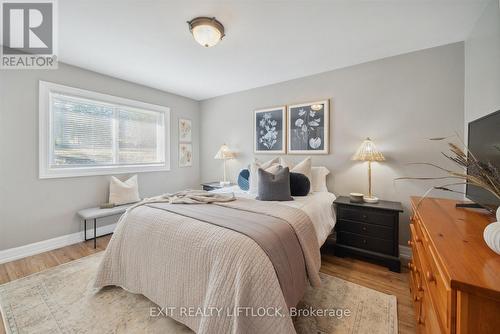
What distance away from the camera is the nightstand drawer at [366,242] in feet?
7.38

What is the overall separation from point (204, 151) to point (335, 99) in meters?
2.89

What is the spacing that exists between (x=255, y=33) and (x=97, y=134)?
279cm

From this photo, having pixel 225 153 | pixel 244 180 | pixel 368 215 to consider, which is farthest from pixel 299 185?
pixel 225 153

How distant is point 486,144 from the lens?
1202 millimetres

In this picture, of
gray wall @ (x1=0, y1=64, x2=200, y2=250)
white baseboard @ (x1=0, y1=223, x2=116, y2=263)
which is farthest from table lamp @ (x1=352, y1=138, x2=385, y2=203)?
white baseboard @ (x1=0, y1=223, x2=116, y2=263)

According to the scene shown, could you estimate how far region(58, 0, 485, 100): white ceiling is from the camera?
5.73 ft

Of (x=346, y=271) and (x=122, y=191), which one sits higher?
(x=122, y=191)

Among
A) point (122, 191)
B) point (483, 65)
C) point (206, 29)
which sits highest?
point (206, 29)

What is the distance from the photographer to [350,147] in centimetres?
284

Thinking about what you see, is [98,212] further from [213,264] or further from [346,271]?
[346,271]

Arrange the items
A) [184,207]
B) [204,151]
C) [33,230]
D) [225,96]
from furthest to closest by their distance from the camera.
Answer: [204,151]
[225,96]
[33,230]
[184,207]

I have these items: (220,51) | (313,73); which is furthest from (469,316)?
(313,73)

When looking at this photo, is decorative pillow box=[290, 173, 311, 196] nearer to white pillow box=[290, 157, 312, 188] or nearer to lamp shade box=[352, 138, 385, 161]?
white pillow box=[290, 157, 312, 188]

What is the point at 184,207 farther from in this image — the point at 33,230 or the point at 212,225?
the point at 33,230
